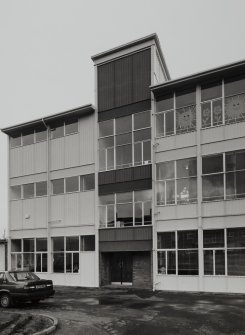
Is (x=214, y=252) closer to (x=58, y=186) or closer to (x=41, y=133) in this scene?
(x=58, y=186)

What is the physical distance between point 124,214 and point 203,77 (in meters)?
9.19

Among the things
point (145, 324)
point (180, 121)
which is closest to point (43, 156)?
point (180, 121)

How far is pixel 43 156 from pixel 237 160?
44.6 feet

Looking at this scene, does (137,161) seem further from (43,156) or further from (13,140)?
(13,140)

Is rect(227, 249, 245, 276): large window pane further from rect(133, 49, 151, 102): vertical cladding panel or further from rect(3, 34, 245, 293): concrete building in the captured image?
rect(133, 49, 151, 102): vertical cladding panel

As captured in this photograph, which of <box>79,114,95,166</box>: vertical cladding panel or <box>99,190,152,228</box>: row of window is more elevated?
<box>79,114,95,166</box>: vertical cladding panel

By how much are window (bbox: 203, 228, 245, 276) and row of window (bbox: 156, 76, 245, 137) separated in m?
5.88

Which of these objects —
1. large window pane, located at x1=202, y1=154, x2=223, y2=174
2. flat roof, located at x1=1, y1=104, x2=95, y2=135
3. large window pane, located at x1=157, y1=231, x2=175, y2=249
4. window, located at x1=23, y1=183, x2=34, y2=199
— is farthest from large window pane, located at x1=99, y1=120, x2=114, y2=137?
large window pane, located at x1=157, y1=231, x2=175, y2=249

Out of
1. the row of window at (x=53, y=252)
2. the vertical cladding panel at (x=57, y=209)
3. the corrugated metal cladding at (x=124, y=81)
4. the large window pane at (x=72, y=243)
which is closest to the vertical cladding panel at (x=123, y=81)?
the corrugated metal cladding at (x=124, y=81)

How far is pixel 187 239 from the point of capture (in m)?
21.6

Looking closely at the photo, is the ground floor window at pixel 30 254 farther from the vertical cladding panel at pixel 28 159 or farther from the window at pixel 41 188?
the vertical cladding panel at pixel 28 159

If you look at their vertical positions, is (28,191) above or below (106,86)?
below

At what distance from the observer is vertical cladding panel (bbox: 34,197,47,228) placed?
27.2 meters

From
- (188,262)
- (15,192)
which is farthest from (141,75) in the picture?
(15,192)
